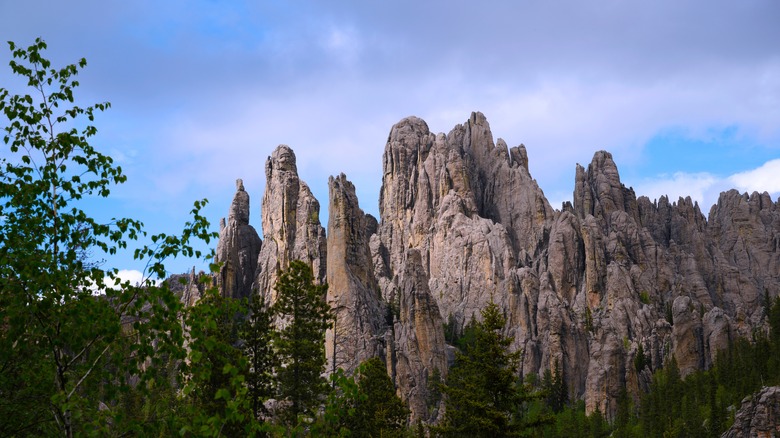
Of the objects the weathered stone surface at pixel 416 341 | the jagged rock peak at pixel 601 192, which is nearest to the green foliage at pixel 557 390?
the weathered stone surface at pixel 416 341

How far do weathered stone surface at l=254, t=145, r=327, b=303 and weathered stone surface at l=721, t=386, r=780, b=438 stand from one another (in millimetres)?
64731

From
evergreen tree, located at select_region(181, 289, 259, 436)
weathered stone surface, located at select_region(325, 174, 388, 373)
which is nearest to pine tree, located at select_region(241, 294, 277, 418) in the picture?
evergreen tree, located at select_region(181, 289, 259, 436)

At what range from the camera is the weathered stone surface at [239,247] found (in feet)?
433

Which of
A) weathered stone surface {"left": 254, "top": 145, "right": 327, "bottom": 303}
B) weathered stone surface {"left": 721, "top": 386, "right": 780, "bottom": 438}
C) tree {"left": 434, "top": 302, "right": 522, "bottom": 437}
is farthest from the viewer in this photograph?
weathered stone surface {"left": 254, "top": 145, "right": 327, "bottom": 303}

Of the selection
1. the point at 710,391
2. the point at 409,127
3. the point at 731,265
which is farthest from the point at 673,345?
the point at 409,127

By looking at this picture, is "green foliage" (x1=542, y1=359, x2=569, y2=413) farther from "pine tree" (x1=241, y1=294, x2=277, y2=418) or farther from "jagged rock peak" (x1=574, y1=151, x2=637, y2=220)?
"pine tree" (x1=241, y1=294, x2=277, y2=418)

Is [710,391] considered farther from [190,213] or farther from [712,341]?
[190,213]

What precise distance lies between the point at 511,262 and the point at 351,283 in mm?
47063

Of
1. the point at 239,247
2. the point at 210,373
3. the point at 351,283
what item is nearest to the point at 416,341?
the point at 351,283

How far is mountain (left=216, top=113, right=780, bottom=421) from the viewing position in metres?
108

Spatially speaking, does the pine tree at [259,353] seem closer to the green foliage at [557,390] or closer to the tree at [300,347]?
the tree at [300,347]

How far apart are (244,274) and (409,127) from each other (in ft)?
195

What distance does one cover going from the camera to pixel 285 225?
129000mm

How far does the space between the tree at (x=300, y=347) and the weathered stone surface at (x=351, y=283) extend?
57.1 metres
